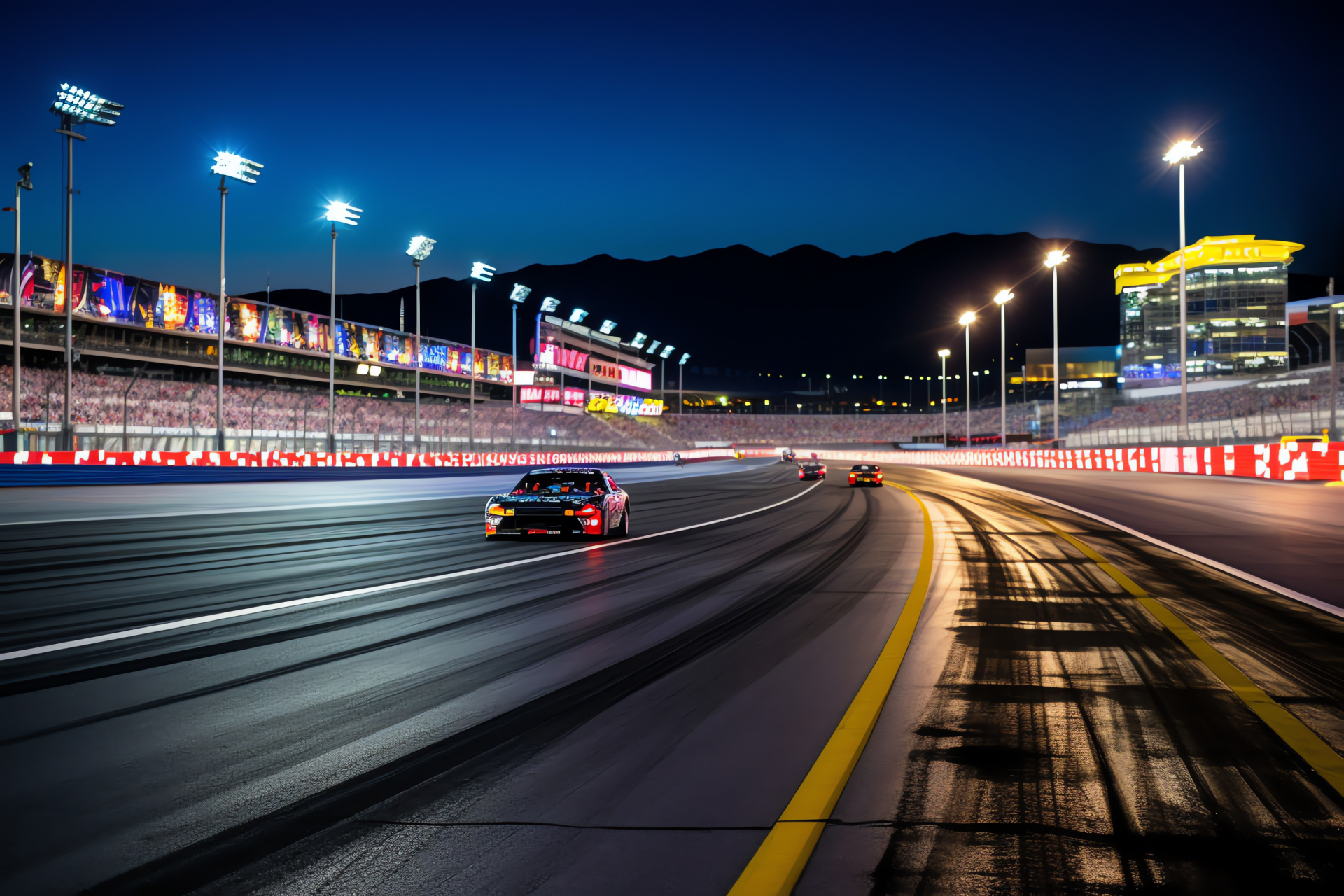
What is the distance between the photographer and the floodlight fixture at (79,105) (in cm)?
3878

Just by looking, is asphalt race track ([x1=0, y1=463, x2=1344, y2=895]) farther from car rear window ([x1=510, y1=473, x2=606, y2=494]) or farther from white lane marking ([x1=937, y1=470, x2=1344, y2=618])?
car rear window ([x1=510, y1=473, x2=606, y2=494])

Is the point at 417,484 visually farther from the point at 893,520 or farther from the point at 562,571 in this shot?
the point at 562,571

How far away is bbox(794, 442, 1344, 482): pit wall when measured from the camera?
86.9 feet

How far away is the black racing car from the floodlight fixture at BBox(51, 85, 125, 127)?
1405 inches

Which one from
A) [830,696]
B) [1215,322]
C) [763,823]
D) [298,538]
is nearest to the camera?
[763,823]

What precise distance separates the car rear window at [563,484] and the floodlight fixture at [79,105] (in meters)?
35.2

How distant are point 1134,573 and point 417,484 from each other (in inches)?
1088

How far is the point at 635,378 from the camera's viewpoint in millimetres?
136625

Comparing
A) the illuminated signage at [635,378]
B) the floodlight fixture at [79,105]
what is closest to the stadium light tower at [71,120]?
the floodlight fixture at [79,105]

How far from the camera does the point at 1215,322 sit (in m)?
110

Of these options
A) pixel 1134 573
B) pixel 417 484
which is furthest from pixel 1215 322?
pixel 1134 573

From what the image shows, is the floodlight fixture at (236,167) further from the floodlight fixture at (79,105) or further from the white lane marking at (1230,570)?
the white lane marking at (1230,570)

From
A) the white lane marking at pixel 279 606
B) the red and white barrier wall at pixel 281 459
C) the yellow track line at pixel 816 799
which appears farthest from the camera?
the red and white barrier wall at pixel 281 459

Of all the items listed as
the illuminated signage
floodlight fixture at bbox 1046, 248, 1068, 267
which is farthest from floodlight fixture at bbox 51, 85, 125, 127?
the illuminated signage
